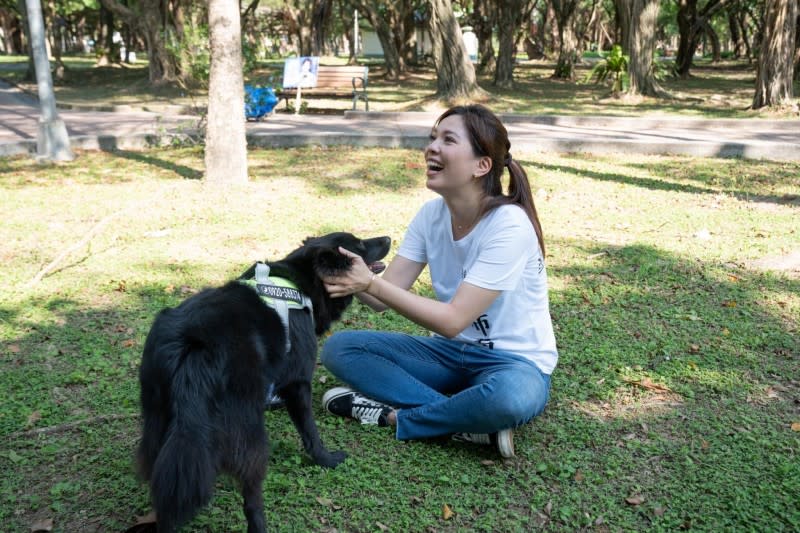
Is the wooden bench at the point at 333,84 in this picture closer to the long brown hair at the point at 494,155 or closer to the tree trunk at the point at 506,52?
the tree trunk at the point at 506,52

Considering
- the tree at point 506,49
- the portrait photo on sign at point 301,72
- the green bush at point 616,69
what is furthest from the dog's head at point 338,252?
the tree at point 506,49

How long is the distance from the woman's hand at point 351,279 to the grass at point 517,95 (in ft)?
38.1

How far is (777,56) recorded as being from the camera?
14.5 meters

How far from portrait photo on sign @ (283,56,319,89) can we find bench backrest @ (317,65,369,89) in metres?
0.88

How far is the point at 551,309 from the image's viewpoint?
5141 mm

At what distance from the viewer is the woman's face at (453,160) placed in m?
3.24

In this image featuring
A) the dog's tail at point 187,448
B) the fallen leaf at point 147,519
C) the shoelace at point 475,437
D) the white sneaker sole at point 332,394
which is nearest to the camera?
the dog's tail at point 187,448

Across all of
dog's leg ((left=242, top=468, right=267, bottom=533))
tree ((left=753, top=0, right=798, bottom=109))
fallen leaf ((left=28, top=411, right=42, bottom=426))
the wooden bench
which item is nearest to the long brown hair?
dog's leg ((left=242, top=468, right=267, bottom=533))

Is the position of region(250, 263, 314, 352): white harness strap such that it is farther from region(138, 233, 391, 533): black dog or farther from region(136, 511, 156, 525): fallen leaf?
region(136, 511, 156, 525): fallen leaf

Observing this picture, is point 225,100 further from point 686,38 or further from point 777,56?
point 686,38

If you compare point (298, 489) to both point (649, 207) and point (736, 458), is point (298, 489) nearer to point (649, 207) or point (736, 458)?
point (736, 458)

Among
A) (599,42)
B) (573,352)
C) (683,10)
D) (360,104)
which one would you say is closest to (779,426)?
(573,352)

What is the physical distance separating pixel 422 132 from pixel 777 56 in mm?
7927

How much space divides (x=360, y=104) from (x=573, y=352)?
15.2 meters
